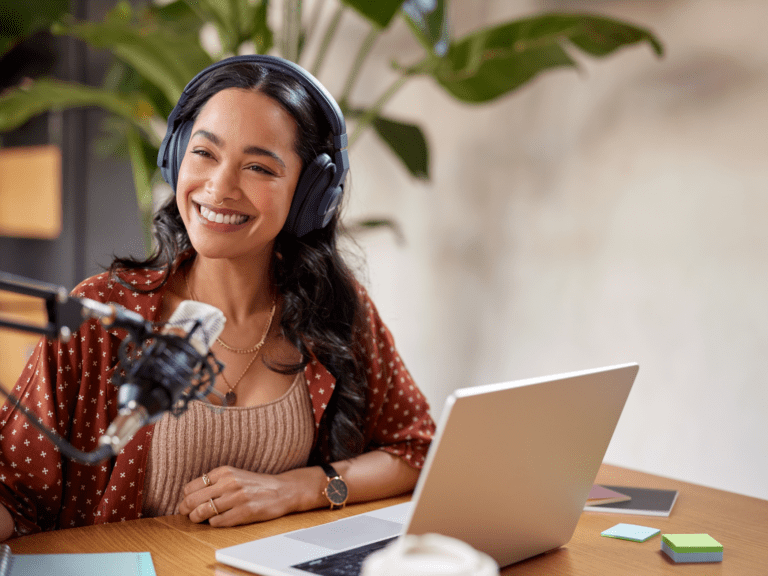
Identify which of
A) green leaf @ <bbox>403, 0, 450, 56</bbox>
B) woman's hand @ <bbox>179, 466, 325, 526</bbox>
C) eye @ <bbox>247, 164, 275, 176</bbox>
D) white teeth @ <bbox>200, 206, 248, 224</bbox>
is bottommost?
woman's hand @ <bbox>179, 466, 325, 526</bbox>

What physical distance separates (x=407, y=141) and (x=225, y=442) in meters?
1.33

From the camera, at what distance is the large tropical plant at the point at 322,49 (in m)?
1.90

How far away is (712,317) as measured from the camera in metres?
2.04

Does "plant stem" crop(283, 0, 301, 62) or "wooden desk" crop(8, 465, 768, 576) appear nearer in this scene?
"wooden desk" crop(8, 465, 768, 576)

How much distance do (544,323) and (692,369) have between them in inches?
19.5

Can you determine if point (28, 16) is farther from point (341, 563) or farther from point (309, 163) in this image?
point (341, 563)

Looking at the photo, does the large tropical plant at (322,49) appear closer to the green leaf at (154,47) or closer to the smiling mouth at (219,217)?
the green leaf at (154,47)

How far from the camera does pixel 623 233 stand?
2219 mm

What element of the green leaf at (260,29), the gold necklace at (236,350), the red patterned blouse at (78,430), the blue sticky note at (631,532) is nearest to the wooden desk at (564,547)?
the blue sticky note at (631,532)

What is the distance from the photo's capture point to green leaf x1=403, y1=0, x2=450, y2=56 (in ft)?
6.16

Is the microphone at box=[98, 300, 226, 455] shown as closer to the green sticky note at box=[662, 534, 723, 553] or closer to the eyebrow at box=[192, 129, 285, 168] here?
the eyebrow at box=[192, 129, 285, 168]

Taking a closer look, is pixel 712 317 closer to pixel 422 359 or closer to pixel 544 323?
pixel 544 323

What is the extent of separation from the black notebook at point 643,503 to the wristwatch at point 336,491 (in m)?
0.36

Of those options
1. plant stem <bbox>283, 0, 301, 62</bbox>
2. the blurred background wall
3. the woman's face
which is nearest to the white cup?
the woman's face
